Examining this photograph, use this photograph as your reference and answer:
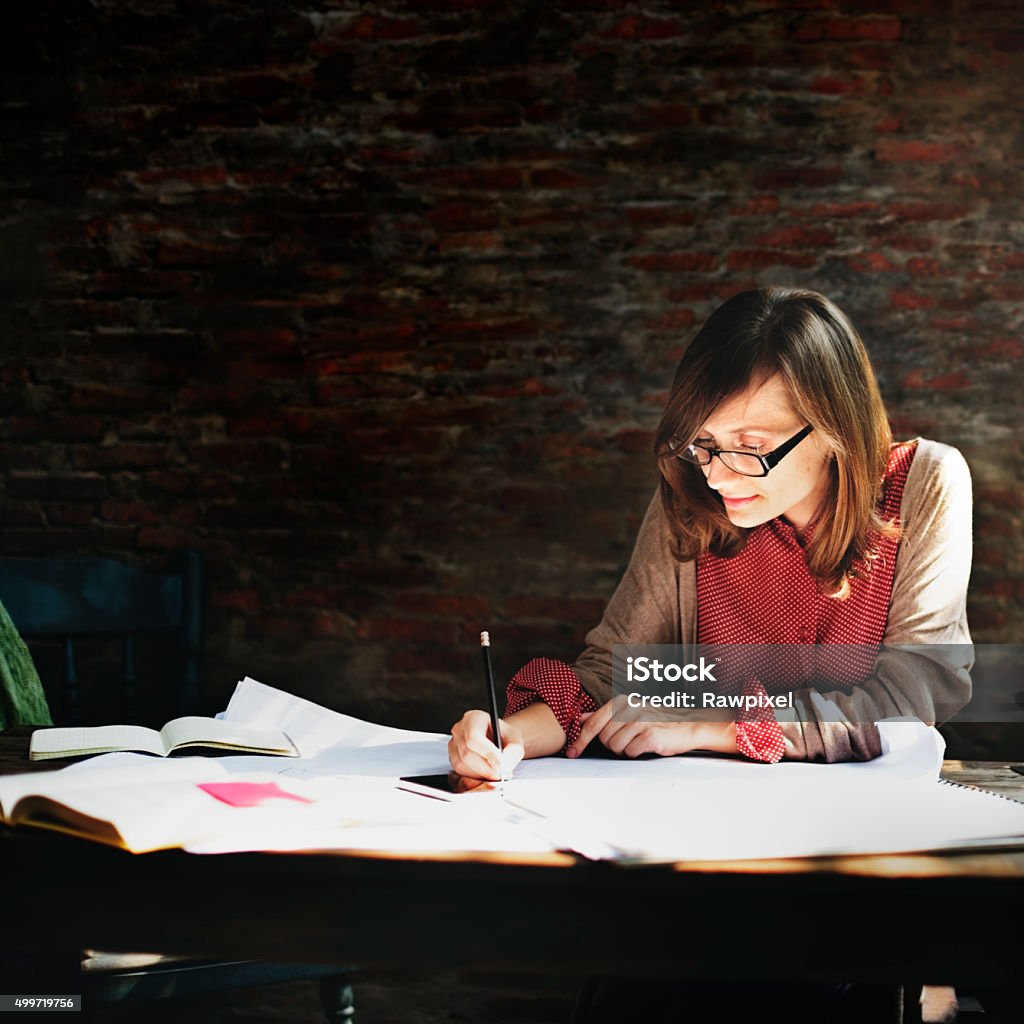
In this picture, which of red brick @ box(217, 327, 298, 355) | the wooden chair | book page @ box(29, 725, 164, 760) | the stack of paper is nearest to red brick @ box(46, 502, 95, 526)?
the wooden chair

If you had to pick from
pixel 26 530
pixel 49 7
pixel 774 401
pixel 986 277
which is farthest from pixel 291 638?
pixel 986 277

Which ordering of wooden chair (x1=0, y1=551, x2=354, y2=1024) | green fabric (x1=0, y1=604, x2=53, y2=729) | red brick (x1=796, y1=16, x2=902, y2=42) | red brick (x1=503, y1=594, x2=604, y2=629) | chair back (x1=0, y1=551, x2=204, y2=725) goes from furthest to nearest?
red brick (x1=503, y1=594, x2=604, y2=629) < red brick (x1=796, y1=16, x2=902, y2=42) < chair back (x1=0, y1=551, x2=204, y2=725) < green fabric (x1=0, y1=604, x2=53, y2=729) < wooden chair (x1=0, y1=551, x2=354, y2=1024)

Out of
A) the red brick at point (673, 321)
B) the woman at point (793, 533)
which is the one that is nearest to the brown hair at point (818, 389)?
the woman at point (793, 533)

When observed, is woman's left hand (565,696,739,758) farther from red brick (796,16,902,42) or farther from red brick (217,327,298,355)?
red brick (796,16,902,42)

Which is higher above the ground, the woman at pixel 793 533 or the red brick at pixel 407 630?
the woman at pixel 793 533

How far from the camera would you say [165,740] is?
1186 mm

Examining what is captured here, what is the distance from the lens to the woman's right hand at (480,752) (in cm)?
105

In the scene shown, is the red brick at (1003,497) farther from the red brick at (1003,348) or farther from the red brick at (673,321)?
the red brick at (673,321)

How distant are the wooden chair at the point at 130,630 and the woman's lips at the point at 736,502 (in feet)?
3.02

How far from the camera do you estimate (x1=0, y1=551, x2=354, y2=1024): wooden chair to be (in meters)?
1.45

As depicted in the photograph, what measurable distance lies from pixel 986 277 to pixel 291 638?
63.5 inches

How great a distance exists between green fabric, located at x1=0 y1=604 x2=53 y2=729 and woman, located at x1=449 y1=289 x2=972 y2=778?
0.90m

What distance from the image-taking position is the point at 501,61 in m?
2.13

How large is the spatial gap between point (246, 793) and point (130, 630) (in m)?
1.06
